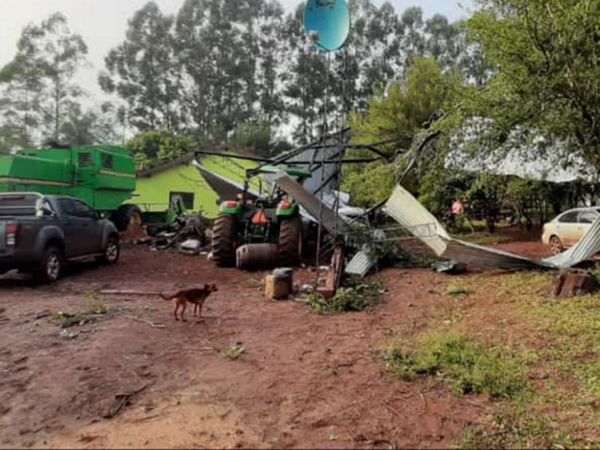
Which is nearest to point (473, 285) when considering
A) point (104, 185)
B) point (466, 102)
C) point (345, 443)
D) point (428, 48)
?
point (466, 102)

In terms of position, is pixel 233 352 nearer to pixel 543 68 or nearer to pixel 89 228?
pixel 543 68

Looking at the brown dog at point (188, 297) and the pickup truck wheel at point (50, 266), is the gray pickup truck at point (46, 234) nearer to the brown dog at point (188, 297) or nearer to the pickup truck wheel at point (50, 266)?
the pickup truck wheel at point (50, 266)

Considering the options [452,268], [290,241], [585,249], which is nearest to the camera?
[585,249]

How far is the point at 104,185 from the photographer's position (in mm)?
16453

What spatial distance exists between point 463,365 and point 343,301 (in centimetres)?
296

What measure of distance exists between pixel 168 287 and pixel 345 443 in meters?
6.56

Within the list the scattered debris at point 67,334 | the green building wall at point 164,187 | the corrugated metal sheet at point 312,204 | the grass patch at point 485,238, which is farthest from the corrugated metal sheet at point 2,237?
the green building wall at point 164,187

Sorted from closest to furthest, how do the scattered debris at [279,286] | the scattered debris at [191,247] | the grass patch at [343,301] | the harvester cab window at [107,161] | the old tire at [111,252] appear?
the grass patch at [343,301]
the scattered debris at [279,286]
the old tire at [111,252]
the scattered debris at [191,247]
the harvester cab window at [107,161]

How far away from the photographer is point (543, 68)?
712cm

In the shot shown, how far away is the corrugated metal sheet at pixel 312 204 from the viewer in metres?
9.92

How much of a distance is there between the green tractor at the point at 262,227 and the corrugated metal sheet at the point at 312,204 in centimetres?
53

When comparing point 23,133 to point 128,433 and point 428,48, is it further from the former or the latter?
point 128,433

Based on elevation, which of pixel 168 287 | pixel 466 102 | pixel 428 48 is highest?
pixel 428 48

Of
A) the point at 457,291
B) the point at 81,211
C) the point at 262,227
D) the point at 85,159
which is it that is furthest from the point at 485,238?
the point at 81,211
